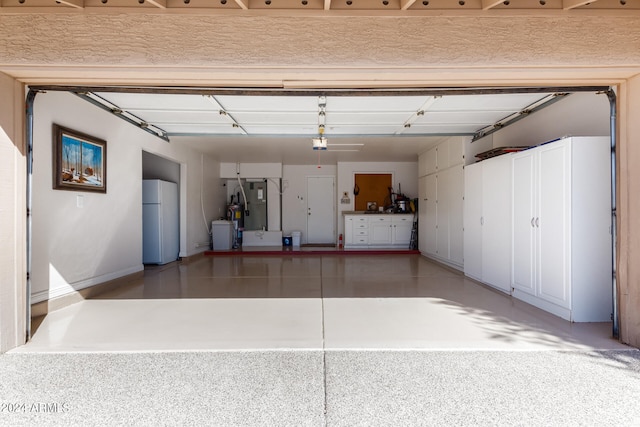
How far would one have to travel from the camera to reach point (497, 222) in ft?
15.1

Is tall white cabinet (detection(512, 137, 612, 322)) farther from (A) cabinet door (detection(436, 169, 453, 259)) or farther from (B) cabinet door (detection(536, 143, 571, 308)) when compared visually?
(A) cabinet door (detection(436, 169, 453, 259))

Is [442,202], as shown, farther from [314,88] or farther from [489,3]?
[489,3]

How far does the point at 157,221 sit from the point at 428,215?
18.7 feet

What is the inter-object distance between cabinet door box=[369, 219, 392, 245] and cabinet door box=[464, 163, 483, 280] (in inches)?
135

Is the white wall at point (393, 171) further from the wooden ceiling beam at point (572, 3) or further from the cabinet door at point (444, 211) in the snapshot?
the wooden ceiling beam at point (572, 3)

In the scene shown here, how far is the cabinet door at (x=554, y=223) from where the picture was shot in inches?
130

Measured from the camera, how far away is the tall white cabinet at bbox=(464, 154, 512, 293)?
4379mm

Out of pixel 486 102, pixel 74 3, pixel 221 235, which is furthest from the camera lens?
pixel 221 235

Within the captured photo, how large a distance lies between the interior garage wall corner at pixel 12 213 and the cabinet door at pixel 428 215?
21.9 feet

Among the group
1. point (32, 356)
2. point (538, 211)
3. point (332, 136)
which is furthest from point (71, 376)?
point (332, 136)

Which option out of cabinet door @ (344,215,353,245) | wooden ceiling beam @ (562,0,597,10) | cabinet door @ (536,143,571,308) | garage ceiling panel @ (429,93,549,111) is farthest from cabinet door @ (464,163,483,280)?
cabinet door @ (344,215,353,245)

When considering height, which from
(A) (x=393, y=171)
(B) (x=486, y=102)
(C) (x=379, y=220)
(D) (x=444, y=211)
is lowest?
(C) (x=379, y=220)

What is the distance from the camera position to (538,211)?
3.71 m

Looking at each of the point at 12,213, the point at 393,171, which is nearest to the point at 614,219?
the point at 12,213
